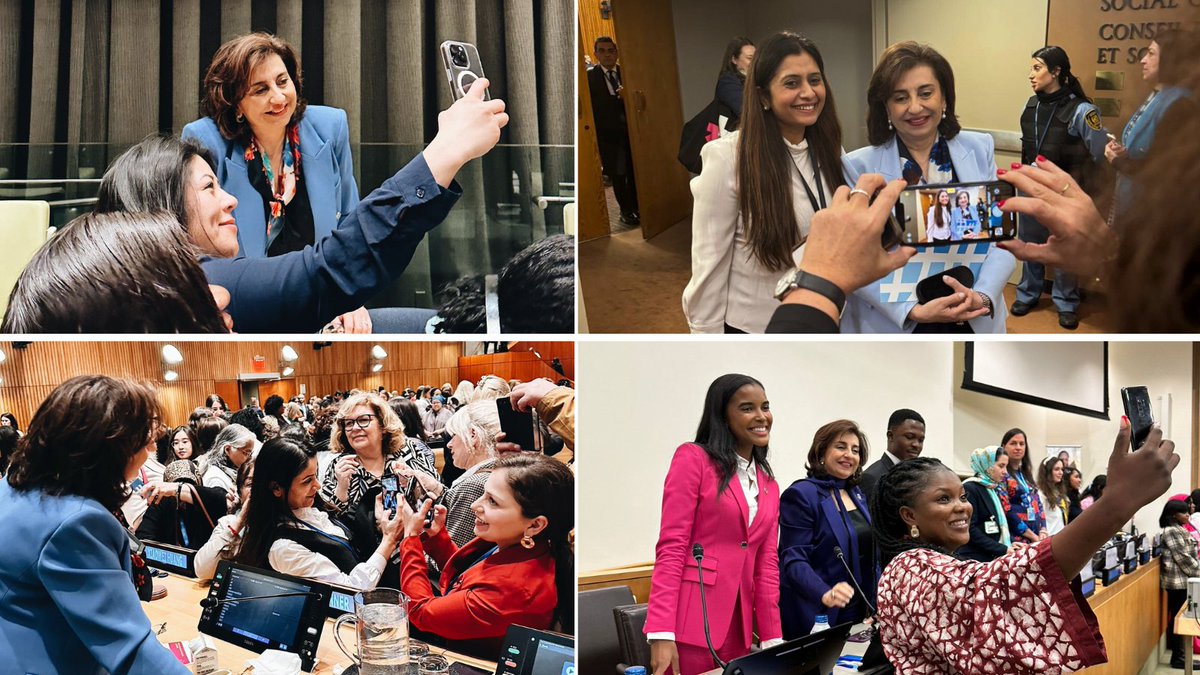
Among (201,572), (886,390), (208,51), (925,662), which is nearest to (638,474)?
(886,390)

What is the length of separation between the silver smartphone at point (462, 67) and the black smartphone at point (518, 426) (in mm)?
845

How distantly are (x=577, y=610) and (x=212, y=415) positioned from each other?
3.89 ft

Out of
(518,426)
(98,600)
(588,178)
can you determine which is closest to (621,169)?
(588,178)

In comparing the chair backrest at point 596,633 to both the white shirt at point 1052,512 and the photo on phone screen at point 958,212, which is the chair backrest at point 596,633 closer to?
the white shirt at point 1052,512

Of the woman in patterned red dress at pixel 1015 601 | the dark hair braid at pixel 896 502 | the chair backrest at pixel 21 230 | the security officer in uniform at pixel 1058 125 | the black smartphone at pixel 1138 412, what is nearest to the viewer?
the woman in patterned red dress at pixel 1015 601

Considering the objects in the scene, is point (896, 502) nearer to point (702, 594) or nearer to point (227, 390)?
point (702, 594)

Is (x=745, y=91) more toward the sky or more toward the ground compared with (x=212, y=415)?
more toward the sky

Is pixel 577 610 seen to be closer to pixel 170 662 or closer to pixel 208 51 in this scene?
pixel 170 662

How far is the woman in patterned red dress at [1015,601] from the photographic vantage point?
6.13ft

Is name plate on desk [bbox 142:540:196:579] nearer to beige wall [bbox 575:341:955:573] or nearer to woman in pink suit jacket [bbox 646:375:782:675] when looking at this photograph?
beige wall [bbox 575:341:955:573]

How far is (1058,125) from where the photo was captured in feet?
8.34

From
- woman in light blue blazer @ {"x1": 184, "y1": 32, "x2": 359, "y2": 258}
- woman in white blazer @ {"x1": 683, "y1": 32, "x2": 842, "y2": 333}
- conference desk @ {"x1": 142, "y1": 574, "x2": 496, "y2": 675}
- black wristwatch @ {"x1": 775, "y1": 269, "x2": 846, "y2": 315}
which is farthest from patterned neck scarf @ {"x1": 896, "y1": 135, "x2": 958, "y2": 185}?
conference desk @ {"x1": 142, "y1": 574, "x2": 496, "y2": 675}

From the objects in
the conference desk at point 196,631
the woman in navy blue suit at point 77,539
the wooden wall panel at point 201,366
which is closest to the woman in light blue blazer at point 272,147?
the wooden wall panel at point 201,366

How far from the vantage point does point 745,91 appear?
102 inches
